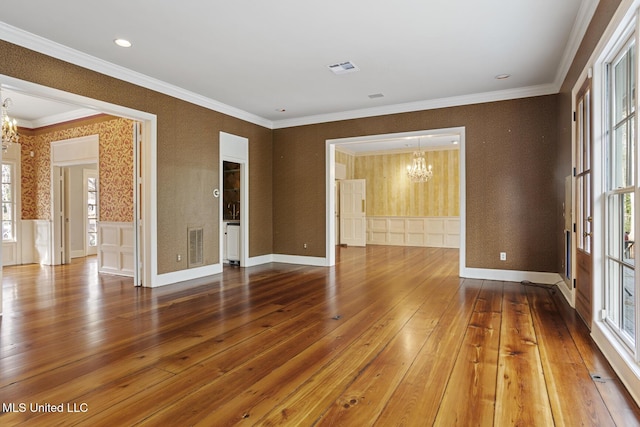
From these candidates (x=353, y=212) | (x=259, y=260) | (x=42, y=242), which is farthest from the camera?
(x=353, y=212)

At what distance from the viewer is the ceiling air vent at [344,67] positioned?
15.1ft

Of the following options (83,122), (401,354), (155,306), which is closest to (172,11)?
(155,306)

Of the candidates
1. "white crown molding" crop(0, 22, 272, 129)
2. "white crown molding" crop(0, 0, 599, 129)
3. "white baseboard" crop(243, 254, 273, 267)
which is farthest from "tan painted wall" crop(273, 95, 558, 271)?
"white baseboard" crop(243, 254, 273, 267)

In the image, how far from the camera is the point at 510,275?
5652mm

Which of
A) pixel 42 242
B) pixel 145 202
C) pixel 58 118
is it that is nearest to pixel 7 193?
pixel 42 242

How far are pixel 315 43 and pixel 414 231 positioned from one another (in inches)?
301

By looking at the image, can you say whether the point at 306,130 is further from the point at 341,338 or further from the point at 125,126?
the point at 341,338

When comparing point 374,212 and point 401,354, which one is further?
point 374,212

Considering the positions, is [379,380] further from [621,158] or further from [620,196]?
[621,158]

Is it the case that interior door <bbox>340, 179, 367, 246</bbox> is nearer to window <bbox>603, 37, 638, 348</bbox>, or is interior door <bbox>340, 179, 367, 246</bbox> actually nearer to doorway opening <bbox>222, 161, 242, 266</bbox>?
doorway opening <bbox>222, 161, 242, 266</bbox>

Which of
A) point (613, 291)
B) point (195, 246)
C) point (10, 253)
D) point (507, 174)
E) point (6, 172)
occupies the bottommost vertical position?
point (10, 253)

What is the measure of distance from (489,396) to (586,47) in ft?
11.0

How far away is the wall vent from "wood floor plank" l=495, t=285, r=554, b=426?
4.47m

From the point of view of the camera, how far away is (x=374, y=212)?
449 inches
